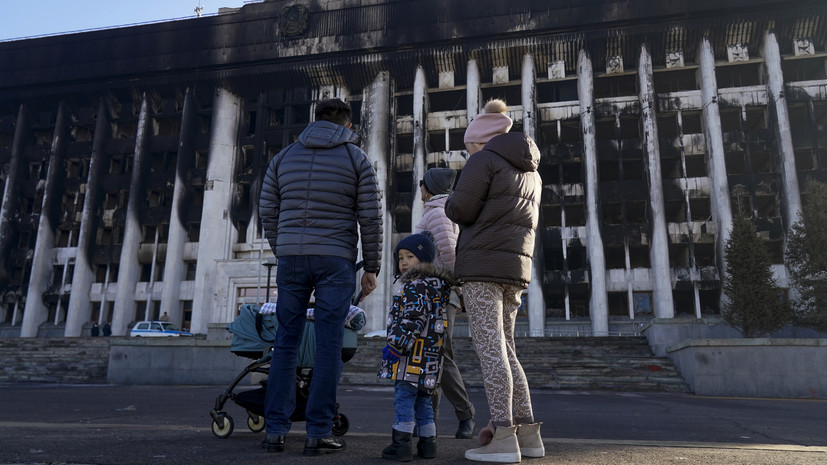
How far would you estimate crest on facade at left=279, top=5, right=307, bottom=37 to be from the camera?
141 feet

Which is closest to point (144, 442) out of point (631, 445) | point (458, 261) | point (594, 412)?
point (458, 261)

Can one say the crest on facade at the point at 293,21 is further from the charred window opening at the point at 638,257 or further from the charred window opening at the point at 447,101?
the charred window opening at the point at 638,257

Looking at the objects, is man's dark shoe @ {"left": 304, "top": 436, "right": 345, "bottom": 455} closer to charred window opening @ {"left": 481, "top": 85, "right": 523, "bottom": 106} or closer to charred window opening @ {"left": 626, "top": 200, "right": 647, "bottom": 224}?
charred window opening @ {"left": 626, "top": 200, "right": 647, "bottom": 224}

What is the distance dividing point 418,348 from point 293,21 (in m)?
44.1

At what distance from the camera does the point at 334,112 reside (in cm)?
411

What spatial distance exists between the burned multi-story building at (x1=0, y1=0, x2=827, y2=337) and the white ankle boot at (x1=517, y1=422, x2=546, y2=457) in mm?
34203

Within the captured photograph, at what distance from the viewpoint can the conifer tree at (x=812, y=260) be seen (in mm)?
22266

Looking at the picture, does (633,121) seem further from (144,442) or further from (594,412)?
(144,442)

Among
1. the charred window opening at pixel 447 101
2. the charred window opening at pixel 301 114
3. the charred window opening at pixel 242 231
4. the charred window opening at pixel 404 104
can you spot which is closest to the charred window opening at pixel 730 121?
the charred window opening at pixel 447 101

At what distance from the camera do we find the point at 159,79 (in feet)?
147

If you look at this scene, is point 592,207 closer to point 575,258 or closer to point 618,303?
point 575,258

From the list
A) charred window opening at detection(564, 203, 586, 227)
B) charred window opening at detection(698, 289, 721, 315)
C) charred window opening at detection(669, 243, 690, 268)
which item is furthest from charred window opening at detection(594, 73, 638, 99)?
charred window opening at detection(698, 289, 721, 315)

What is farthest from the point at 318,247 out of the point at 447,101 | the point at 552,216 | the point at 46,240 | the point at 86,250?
the point at 46,240

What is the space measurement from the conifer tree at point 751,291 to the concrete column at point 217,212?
31.0 metres
